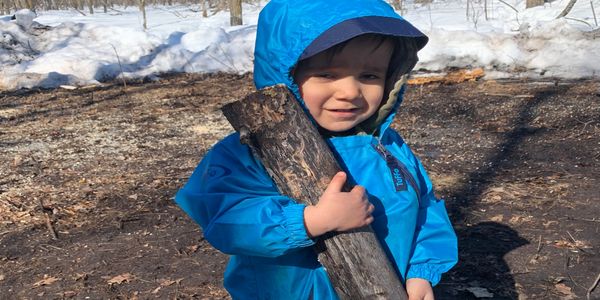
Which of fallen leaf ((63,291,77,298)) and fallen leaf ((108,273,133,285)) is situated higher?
fallen leaf ((63,291,77,298))

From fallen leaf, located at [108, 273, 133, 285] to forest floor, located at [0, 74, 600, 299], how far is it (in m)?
0.01

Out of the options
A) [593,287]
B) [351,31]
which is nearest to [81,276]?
[351,31]

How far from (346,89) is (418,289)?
2.14 feet

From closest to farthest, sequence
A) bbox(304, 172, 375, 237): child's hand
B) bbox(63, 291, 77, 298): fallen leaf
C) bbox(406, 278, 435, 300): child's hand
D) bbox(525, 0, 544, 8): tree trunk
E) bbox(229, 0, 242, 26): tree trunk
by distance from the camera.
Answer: bbox(304, 172, 375, 237): child's hand → bbox(406, 278, 435, 300): child's hand → bbox(63, 291, 77, 298): fallen leaf → bbox(229, 0, 242, 26): tree trunk → bbox(525, 0, 544, 8): tree trunk

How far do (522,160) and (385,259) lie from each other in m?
3.84

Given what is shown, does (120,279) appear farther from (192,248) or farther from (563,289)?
(563,289)

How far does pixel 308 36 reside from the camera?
1.77 metres

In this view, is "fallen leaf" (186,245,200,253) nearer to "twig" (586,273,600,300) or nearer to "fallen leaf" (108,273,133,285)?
"fallen leaf" (108,273,133,285)

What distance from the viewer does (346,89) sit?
6.07 feet

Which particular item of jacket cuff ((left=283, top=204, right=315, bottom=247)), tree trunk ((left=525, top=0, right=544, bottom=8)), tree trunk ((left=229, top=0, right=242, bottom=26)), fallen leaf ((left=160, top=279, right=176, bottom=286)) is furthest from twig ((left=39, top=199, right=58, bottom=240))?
tree trunk ((left=525, top=0, right=544, bottom=8))

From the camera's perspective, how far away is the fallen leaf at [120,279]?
11.7ft

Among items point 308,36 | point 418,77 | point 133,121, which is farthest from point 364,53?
point 418,77

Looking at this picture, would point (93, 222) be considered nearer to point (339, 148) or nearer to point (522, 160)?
point (339, 148)

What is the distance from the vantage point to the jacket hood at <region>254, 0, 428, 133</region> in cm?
176
